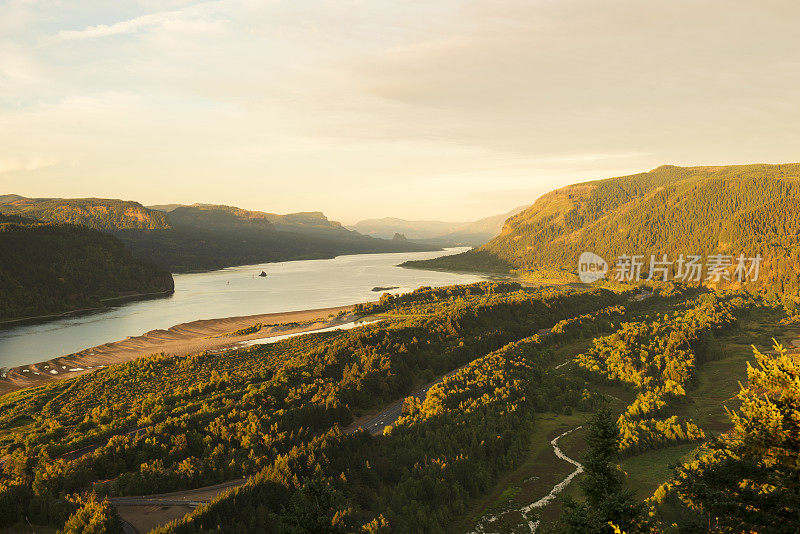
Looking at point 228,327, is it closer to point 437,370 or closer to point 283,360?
point 283,360

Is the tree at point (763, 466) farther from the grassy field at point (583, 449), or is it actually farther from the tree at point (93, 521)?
the tree at point (93, 521)

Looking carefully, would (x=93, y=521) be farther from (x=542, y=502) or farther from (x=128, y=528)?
(x=542, y=502)

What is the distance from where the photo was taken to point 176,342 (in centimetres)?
13575

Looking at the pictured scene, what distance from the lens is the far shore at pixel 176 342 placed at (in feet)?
352

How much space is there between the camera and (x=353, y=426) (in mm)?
76688

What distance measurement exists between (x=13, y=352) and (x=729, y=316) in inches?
8371

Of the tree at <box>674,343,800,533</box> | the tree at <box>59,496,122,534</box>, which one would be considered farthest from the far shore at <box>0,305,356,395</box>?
the tree at <box>674,343,800,533</box>

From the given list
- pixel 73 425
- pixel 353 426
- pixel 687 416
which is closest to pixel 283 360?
pixel 353 426

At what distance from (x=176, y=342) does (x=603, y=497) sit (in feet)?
443

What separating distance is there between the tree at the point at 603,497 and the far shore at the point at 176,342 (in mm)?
113976

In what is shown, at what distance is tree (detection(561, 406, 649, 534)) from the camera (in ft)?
80.1

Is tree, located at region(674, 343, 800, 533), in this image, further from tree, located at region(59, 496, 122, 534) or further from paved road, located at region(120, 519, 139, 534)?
paved road, located at region(120, 519, 139, 534)

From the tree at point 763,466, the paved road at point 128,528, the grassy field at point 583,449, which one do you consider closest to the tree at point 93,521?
the paved road at point 128,528

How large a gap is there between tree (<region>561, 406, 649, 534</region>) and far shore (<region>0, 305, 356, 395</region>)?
11398cm
